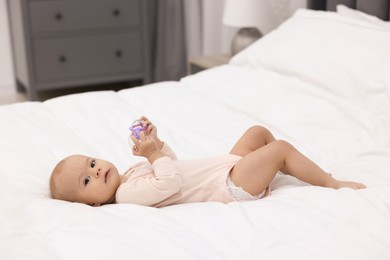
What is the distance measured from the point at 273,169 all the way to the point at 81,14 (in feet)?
8.12

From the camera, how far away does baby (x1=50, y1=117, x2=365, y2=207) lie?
149cm

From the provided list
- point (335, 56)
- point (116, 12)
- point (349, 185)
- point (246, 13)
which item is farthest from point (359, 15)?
point (116, 12)

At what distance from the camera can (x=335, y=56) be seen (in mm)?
2189

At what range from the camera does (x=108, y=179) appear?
1545mm

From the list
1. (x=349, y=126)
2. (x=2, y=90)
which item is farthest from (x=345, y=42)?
(x=2, y=90)

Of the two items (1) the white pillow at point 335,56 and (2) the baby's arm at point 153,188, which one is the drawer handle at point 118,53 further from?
(2) the baby's arm at point 153,188

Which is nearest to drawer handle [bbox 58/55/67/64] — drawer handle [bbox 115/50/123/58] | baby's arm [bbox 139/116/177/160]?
drawer handle [bbox 115/50/123/58]

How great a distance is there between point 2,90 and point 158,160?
2.88 m

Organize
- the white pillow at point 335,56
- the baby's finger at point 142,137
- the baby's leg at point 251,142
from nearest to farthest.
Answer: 1. the baby's finger at point 142,137
2. the baby's leg at point 251,142
3. the white pillow at point 335,56

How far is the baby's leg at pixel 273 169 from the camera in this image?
5.07 feet

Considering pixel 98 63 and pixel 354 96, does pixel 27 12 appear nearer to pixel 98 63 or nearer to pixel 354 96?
pixel 98 63

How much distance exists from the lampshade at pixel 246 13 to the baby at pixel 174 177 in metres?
1.57

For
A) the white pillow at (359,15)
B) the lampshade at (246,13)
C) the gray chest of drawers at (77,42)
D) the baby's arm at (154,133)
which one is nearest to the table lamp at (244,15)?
the lampshade at (246,13)

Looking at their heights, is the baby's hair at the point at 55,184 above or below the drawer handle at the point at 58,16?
below
